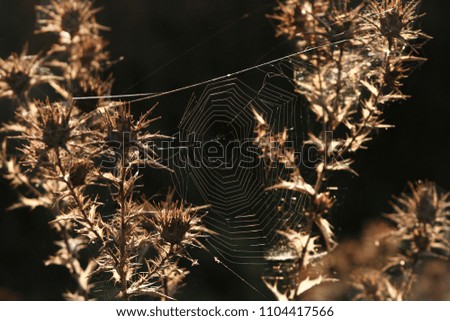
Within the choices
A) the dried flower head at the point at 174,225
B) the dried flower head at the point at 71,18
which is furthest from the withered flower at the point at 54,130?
the dried flower head at the point at 71,18

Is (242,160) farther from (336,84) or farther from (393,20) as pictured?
(393,20)

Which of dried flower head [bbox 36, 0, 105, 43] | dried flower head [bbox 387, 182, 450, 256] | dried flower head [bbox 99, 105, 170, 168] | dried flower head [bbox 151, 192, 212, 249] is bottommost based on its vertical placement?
dried flower head [bbox 387, 182, 450, 256]

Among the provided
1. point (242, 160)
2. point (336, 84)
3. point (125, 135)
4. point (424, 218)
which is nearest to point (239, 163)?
point (242, 160)

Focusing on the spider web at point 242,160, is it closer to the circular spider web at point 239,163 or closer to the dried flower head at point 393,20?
the circular spider web at point 239,163

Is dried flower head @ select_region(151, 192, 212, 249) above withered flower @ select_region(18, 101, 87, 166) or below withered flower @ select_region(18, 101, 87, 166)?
below

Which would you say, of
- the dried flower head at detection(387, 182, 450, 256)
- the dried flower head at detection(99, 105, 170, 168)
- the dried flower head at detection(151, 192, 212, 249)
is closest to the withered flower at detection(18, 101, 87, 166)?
the dried flower head at detection(99, 105, 170, 168)

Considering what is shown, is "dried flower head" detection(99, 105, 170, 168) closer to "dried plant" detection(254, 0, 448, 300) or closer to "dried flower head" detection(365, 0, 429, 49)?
"dried plant" detection(254, 0, 448, 300)
